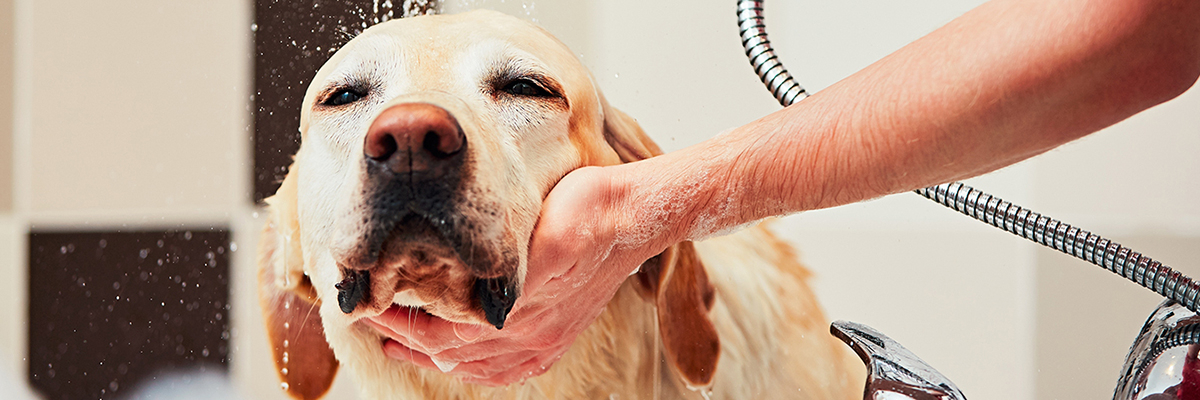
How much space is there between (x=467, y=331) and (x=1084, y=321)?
5.98ft

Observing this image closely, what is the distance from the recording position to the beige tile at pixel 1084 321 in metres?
1.87

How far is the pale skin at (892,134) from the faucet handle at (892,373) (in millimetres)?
209

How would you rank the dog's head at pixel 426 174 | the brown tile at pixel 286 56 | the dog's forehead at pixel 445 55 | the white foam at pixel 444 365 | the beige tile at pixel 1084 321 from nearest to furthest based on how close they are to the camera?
the dog's head at pixel 426 174, the dog's forehead at pixel 445 55, the white foam at pixel 444 365, the brown tile at pixel 286 56, the beige tile at pixel 1084 321

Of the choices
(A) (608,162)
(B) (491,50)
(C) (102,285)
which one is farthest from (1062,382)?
(C) (102,285)

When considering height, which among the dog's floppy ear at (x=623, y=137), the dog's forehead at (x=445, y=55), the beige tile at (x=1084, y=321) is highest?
the dog's forehead at (x=445, y=55)

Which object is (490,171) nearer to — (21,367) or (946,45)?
(946,45)

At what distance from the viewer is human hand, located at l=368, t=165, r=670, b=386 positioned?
999 mm

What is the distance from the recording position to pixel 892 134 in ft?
2.70

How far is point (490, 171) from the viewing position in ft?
2.95

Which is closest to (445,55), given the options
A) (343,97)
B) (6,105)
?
(343,97)

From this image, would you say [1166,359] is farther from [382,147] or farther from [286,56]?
[286,56]

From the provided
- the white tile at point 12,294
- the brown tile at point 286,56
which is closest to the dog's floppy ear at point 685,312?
the brown tile at point 286,56

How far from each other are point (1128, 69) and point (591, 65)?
144 cm

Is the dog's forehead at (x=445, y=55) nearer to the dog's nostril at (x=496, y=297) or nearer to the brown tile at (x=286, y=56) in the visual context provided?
the dog's nostril at (x=496, y=297)
